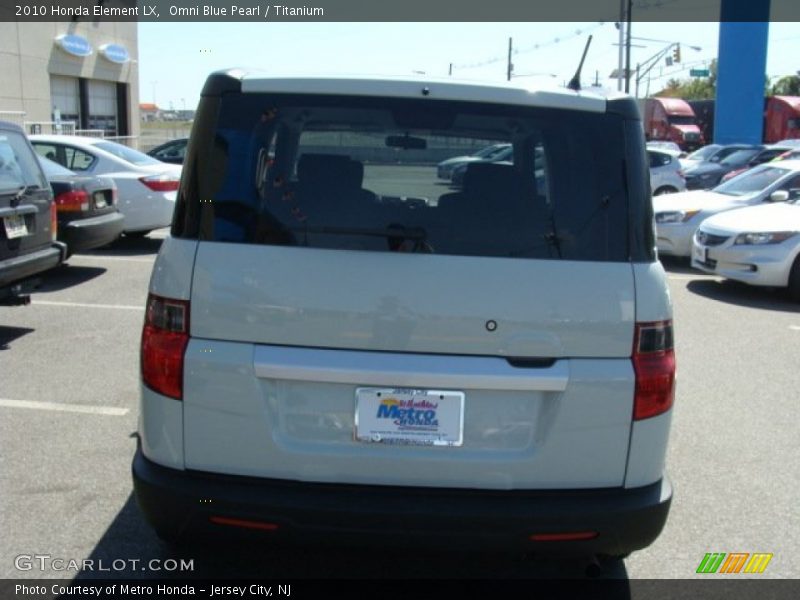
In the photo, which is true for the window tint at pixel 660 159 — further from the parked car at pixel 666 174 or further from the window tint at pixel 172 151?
the window tint at pixel 172 151

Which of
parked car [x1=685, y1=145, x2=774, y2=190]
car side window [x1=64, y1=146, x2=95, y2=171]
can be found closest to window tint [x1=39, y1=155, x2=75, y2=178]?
car side window [x1=64, y1=146, x2=95, y2=171]

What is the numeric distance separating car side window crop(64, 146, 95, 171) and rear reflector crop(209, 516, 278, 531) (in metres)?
10.8

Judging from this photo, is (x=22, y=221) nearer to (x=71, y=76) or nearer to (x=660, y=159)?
(x=660, y=159)

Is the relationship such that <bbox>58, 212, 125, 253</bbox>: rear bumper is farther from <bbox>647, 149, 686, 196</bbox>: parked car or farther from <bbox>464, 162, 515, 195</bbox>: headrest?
<bbox>647, 149, 686, 196</bbox>: parked car

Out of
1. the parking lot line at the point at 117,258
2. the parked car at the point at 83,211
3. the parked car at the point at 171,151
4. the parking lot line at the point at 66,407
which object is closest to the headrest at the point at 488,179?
the parking lot line at the point at 66,407

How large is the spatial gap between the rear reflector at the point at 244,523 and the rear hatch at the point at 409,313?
161 mm

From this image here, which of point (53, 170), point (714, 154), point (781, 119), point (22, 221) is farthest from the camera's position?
point (781, 119)

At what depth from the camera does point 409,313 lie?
2926mm

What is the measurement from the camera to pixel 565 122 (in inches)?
119

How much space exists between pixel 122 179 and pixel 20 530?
9.26 metres

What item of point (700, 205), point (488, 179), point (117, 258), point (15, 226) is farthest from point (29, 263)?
point (700, 205)

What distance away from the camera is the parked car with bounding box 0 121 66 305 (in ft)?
23.7

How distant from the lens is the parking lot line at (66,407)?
219 inches

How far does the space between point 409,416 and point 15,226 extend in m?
5.57
